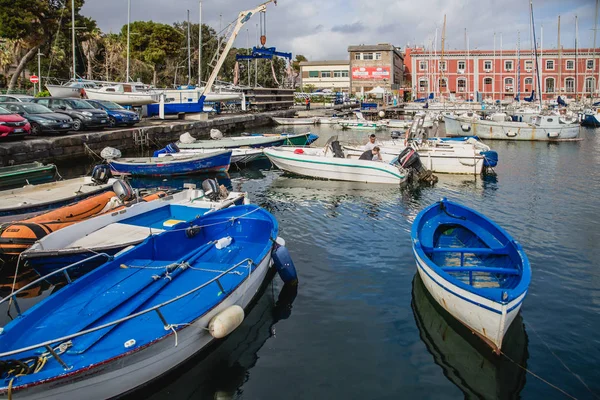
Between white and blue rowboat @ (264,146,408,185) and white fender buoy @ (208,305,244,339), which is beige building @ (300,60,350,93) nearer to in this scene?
white and blue rowboat @ (264,146,408,185)

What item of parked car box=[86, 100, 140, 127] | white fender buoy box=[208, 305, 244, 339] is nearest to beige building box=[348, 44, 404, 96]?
parked car box=[86, 100, 140, 127]

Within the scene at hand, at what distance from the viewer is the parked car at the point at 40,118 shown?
918 inches

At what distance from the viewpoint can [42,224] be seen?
33.6 feet

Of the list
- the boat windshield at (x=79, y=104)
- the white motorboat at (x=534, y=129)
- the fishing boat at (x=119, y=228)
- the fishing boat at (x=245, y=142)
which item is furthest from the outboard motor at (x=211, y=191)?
the white motorboat at (x=534, y=129)

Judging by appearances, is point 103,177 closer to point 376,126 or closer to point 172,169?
point 172,169

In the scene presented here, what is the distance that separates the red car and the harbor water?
42.9 ft

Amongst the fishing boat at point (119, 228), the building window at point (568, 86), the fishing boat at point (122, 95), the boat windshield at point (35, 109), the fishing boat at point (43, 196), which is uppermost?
the building window at point (568, 86)

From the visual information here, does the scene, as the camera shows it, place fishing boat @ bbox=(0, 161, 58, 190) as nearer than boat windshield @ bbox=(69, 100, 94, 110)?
Yes

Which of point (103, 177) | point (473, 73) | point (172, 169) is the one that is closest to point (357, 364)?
point (103, 177)

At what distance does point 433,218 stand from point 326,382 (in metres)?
5.44

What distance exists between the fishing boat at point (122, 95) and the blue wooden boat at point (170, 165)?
17.4 m

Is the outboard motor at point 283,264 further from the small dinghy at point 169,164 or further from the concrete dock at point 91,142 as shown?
the concrete dock at point 91,142

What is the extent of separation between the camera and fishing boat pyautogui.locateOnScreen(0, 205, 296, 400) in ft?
17.6

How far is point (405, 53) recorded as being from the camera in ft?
340
